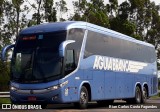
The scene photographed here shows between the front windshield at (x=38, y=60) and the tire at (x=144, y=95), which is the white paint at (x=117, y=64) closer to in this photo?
the tire at (x=144, y=95)

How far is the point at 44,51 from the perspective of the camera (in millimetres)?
15539

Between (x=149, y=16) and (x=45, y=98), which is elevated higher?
(x=149, y=16)

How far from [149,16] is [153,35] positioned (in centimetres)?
298

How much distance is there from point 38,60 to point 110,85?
5.16m

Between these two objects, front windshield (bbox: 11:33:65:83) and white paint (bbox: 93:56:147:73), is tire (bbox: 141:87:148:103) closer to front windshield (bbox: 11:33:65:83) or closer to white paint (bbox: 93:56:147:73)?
white paint (bbox: 93:56:147:73)

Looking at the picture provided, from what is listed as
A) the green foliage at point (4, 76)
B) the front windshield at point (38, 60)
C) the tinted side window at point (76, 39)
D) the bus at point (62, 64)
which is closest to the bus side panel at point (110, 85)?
the bus at point (62, 64)

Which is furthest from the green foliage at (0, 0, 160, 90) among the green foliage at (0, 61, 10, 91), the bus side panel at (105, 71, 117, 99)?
the bus side panel at (105, 71, 117, 99)

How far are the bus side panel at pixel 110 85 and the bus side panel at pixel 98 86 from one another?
51cm

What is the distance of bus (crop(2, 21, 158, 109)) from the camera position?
49.6 feet

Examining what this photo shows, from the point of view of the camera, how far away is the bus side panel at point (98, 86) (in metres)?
17.5

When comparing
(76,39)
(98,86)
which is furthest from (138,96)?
(76,39)

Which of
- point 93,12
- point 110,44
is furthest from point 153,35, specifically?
point 110,44

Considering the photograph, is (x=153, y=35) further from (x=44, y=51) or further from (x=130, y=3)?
(x=44, y=51)

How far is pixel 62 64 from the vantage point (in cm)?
1515
